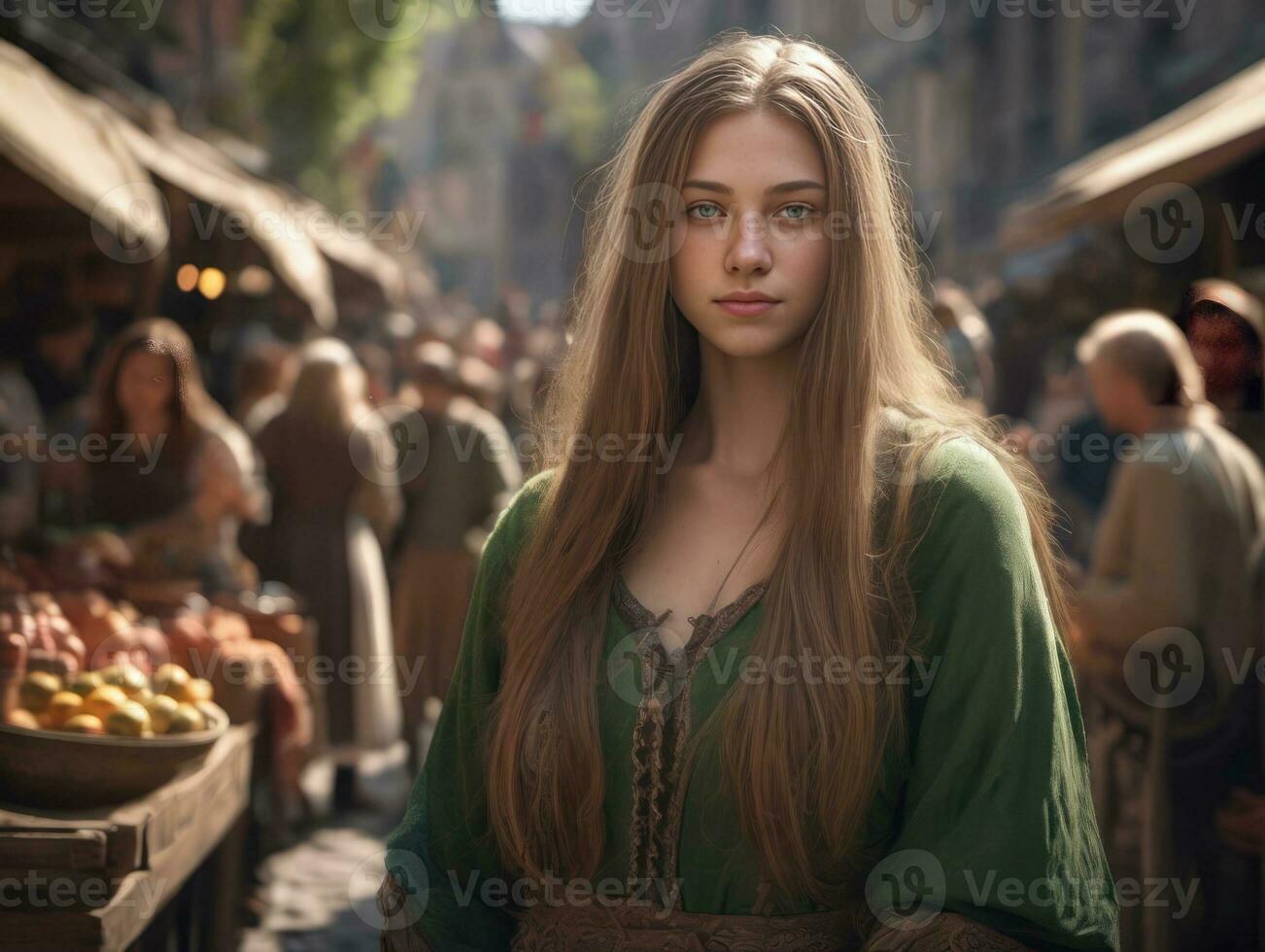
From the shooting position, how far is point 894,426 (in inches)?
88.8

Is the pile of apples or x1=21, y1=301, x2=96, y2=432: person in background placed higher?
x1=21, y1=301, x2=96, y2=432: person in background

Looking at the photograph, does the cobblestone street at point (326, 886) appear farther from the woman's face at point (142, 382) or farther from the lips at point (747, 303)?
the lips at point (747, 303)

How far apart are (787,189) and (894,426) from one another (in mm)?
374

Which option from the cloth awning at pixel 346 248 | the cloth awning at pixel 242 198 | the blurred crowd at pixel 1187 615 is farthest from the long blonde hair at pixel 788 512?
the cloth awning at pixel 346 248

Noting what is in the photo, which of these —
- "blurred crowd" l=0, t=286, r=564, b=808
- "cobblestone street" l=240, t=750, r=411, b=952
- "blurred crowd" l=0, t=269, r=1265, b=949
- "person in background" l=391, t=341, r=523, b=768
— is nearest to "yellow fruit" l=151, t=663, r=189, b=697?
"blurred crowd" l=0, t=269, r=1265, b=949

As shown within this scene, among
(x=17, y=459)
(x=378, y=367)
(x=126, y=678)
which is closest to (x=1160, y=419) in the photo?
(x=126, y=678)

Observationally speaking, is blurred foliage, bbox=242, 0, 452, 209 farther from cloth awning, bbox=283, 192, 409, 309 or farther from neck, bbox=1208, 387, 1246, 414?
neck, bbox=1208, 387, 1246, 414

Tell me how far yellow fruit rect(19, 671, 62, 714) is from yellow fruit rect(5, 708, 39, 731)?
0.07 ft

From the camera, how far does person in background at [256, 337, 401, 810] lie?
762 centimetres

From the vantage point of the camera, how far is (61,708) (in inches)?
151

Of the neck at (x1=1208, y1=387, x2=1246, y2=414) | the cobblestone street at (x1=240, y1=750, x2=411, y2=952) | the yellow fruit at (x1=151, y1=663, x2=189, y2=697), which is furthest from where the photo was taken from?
the cobblestone street at (x1=240, y1=750, x2=411, y2=952)

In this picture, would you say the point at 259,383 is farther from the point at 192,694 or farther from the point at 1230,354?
the point at 1230,354

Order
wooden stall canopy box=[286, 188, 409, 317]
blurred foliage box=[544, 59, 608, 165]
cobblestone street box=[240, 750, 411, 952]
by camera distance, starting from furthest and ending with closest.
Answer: blurred foliage box=[544, 59, 608, 165], wooden stall canopy box=[286, 188, 409, 317], cobblestone street box=[240, 750, 411, 952]

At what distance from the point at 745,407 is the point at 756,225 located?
32cm
